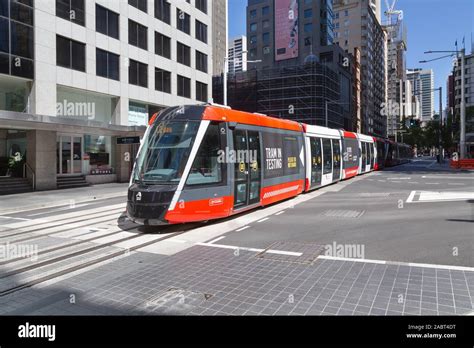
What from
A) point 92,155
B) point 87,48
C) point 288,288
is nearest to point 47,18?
point 87,48

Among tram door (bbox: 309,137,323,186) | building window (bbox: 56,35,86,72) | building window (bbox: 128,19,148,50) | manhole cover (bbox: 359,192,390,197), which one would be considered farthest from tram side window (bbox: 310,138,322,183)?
building window (bbox: 128,19,148,50)

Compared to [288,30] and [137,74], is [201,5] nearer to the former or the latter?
[137,74]

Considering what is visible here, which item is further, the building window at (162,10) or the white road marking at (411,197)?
the building window at (162,10)

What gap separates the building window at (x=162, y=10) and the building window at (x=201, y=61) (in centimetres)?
561

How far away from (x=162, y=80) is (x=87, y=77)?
874 cm

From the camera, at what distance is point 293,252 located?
7.54 m

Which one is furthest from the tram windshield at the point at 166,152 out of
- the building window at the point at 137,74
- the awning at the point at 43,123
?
the building window at the point at 137,74

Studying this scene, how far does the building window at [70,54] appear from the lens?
2450 centimetres

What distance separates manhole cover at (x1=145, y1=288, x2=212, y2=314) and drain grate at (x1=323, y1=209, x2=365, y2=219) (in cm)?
723

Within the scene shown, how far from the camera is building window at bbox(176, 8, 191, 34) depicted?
36188mm

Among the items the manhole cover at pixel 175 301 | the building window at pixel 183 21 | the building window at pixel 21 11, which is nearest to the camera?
the manhole cover at pixel 175 301

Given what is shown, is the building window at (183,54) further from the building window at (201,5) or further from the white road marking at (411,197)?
the white road marking at (411,197)

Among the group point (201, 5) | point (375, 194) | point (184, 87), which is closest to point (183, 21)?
point (201, 5)

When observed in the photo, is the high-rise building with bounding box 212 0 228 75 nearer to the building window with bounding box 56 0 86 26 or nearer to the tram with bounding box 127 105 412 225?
the building window with bounding box 56 0 86 26
